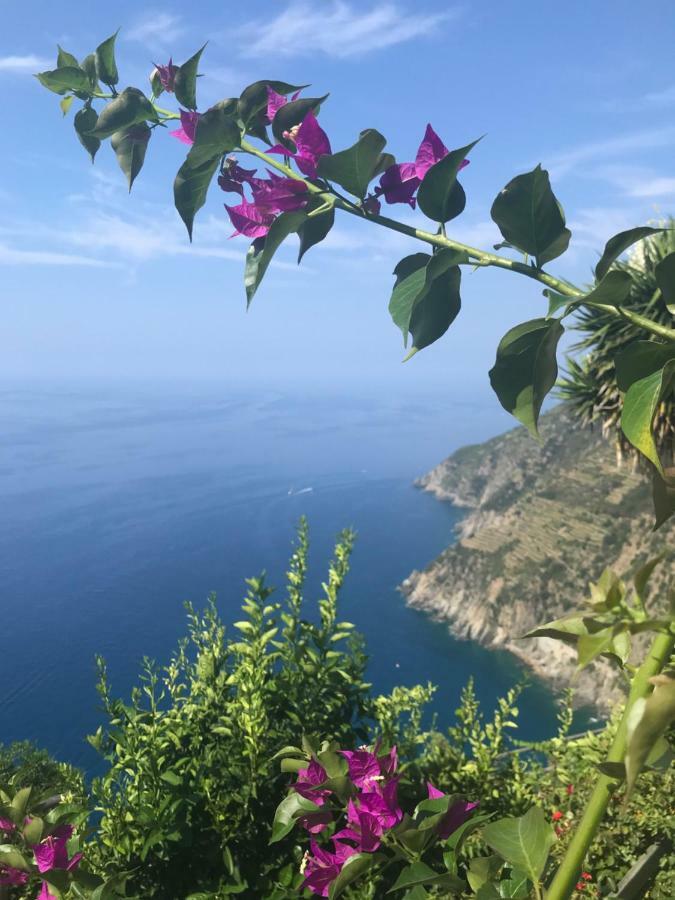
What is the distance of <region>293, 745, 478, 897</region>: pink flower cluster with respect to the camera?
0.71m

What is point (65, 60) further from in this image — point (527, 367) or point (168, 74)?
point (527, 367)

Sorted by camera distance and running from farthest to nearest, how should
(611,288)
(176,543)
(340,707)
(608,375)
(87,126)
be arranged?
1. (176,543)
2. (608,375)
3. (340,707)
4. (87,126)
5. (611,288)

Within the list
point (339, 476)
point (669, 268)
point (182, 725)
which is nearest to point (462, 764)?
point (182, 725)

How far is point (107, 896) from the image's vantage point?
2.70 feet

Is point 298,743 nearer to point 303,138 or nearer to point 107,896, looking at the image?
point 107,896

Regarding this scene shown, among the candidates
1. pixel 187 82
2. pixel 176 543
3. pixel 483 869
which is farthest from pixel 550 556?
pixel 187 82

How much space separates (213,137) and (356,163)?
0.37 feet

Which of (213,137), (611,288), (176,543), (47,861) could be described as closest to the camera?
(611,288)

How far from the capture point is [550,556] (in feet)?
136

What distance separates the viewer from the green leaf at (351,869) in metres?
0.62

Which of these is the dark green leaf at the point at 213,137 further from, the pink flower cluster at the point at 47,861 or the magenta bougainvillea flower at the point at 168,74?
the pink flower cluster at the point at 47,861

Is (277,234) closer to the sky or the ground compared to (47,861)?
closer to the sky

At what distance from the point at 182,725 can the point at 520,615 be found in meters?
43.4

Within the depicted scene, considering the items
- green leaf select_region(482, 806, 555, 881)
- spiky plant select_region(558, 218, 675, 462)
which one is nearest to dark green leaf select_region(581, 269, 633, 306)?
green leaf select_region(482, 806, 555, 881)
